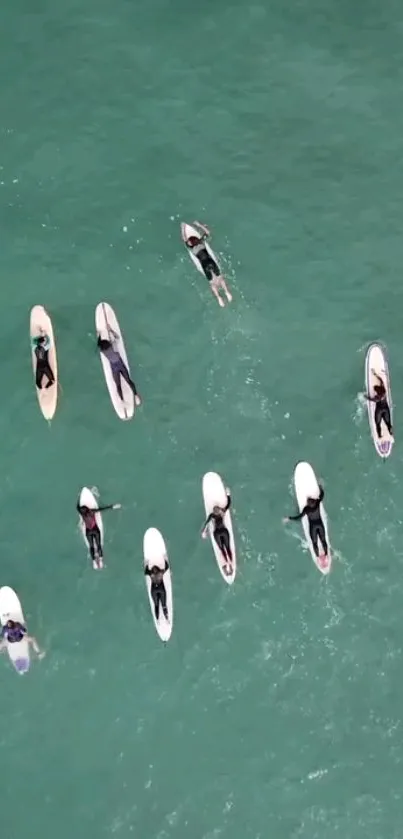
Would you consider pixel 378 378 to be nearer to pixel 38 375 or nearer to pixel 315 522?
pixel 315 522

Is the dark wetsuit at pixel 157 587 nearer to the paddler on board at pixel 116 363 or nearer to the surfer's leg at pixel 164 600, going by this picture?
the surfer's leg at pixel 164 600

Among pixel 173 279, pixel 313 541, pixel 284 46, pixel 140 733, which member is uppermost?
pixel 284 46

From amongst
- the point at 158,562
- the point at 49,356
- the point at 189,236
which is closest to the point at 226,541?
the point at 158,562

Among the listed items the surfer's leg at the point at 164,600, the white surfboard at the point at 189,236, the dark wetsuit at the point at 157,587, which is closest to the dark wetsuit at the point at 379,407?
the white surfboard at the point at 189,236

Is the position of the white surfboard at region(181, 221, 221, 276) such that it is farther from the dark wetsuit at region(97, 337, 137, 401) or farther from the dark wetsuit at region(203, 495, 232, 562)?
the dark wetsuit at region(203, 495, 232, 562)

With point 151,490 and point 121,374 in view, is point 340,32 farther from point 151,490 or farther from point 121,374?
point 151,490

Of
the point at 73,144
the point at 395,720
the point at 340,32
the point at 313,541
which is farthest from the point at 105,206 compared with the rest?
the point at 395,720
